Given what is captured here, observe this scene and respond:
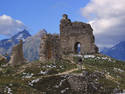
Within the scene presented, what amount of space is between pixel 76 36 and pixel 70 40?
7.24 feet

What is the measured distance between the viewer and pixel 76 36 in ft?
232

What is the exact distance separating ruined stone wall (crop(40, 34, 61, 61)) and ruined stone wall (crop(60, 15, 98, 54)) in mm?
7262

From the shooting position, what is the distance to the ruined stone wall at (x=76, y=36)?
68.9 metres

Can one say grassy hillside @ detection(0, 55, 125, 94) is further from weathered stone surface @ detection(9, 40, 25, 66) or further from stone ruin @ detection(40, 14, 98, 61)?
stone ruin @ detection(40, 14, 98, 61)

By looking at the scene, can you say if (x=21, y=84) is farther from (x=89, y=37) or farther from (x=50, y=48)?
(x=89, y=37)

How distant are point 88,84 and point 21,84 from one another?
10.8m

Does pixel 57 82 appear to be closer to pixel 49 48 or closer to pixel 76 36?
pixel 49 48

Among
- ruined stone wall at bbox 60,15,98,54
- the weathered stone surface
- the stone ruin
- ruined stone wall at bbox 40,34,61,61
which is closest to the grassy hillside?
the weathered stone surface

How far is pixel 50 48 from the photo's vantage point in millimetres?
62906

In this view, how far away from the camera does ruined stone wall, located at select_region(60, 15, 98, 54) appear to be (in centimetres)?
6894

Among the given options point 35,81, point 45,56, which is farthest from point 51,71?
point 45,56

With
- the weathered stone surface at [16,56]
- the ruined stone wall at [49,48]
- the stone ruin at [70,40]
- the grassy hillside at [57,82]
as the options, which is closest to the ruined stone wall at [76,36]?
the stone ruin at [70,40]

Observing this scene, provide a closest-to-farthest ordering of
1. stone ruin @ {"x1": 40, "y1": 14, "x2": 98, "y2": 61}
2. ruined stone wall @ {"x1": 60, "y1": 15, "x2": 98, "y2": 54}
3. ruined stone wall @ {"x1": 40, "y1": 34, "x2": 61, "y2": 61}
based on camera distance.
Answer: ruined stone wall @ {"x1": 40, "y1": 34, "x2": 61, "y2": 61}, stone ruin @ {"x1": 40, "y1": 14, "x2": 98, "y2": 61}, ruined stone wall @ {"x1": 60, "y1": 15, "x2": 98, "y2": 54}

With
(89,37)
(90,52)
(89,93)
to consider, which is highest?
(89,37)
